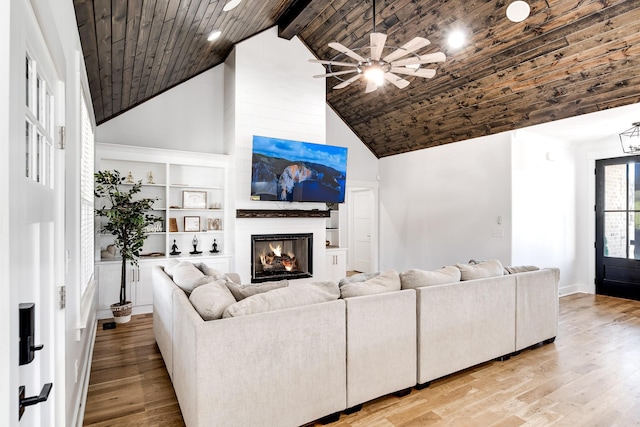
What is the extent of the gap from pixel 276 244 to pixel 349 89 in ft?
9.93

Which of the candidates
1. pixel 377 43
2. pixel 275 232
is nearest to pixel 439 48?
pixel 377 43

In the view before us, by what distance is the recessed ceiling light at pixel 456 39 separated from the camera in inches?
165

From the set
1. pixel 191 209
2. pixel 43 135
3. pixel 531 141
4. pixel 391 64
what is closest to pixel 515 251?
pixel 531 141

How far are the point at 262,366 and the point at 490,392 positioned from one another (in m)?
1.78

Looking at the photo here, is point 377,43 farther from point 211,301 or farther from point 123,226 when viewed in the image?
point 123,226

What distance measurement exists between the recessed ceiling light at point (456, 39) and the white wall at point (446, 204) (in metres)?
1.70

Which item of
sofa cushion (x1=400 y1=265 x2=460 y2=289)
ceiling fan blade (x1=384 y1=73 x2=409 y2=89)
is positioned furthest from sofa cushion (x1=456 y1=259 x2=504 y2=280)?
ceiling fan blade (x1=384 y1=73 x2=409 y2=89)

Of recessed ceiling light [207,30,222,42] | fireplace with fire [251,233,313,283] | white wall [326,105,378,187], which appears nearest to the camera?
recessed ceiling light [207,30,222,42]

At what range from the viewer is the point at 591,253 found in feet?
20.0

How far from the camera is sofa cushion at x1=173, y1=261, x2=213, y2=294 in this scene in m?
2.59

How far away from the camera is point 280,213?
5.44m

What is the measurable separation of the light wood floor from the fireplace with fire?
2.08 meters

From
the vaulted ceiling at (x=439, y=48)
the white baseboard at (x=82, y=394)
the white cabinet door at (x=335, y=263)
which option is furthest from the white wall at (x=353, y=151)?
the white baseboard at (x=82, y=394)

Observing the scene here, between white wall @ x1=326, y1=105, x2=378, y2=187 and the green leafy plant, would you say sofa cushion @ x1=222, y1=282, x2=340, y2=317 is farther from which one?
white wall @ x1=326, y1=105, x2=378, y2=187
